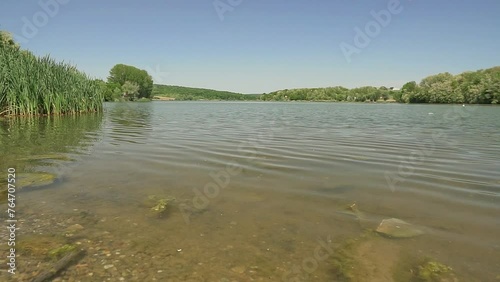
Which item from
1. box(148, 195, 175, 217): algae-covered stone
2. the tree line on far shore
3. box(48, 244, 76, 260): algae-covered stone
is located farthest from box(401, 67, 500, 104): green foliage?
box(48, 244, 76, 260): algae-covered stone

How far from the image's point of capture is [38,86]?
23.6 meters

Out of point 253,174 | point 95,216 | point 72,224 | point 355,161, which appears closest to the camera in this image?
A: point 72,224

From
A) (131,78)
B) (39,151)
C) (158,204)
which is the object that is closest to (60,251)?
(158,204)

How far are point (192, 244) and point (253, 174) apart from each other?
385 centimetres

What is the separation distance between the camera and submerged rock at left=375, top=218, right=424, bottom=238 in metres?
4.63

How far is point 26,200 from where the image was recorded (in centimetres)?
556

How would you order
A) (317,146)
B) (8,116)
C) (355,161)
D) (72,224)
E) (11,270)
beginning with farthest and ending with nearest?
(8,116) < (317,146) < (355,161) < (72,224) < (11,270)

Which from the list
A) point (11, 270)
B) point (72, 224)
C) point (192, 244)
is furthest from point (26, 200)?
point (192, 244)

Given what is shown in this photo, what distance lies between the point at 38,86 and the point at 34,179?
2076 centimetres

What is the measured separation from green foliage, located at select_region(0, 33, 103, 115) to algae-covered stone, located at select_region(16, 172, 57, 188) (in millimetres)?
18225

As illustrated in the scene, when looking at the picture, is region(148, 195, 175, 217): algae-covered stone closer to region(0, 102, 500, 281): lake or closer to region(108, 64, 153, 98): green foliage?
region(0, 102, 500, 281): lake

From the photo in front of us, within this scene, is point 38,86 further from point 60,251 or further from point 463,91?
point 463,91

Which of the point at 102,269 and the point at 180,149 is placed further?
the point at 180,149

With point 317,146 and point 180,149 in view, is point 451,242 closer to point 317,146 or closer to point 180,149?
point 317,146
